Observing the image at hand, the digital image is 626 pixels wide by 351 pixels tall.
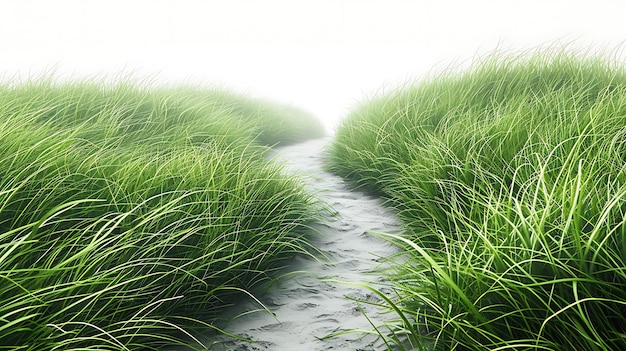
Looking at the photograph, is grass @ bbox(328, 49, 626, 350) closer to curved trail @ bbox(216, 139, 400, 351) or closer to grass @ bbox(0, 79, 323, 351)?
curved trail @ bbox(216, 139, 400, 351)

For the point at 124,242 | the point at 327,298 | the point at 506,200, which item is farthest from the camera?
the point at 506,200

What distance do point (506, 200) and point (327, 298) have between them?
3.19 ft

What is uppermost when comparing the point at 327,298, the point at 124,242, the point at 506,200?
the point at 506,200

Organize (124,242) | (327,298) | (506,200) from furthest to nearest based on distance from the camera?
(506,200)
(327,298)
(124,242)

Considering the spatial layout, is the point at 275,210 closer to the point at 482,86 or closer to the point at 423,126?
the point at 423,126

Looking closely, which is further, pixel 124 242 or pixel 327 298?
pixel 327 298

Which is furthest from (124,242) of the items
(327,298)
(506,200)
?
(506,200)

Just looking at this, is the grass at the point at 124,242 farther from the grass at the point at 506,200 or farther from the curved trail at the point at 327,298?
the grass at the point at 506,200

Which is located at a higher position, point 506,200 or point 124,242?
point 506,200

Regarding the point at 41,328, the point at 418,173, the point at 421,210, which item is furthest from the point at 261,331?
the point at 418,173

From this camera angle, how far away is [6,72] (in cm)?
414

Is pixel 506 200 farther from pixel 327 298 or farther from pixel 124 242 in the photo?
pixel 124 242

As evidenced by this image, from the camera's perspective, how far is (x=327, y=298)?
2.03m

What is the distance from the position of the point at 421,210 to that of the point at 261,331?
4.23ft
